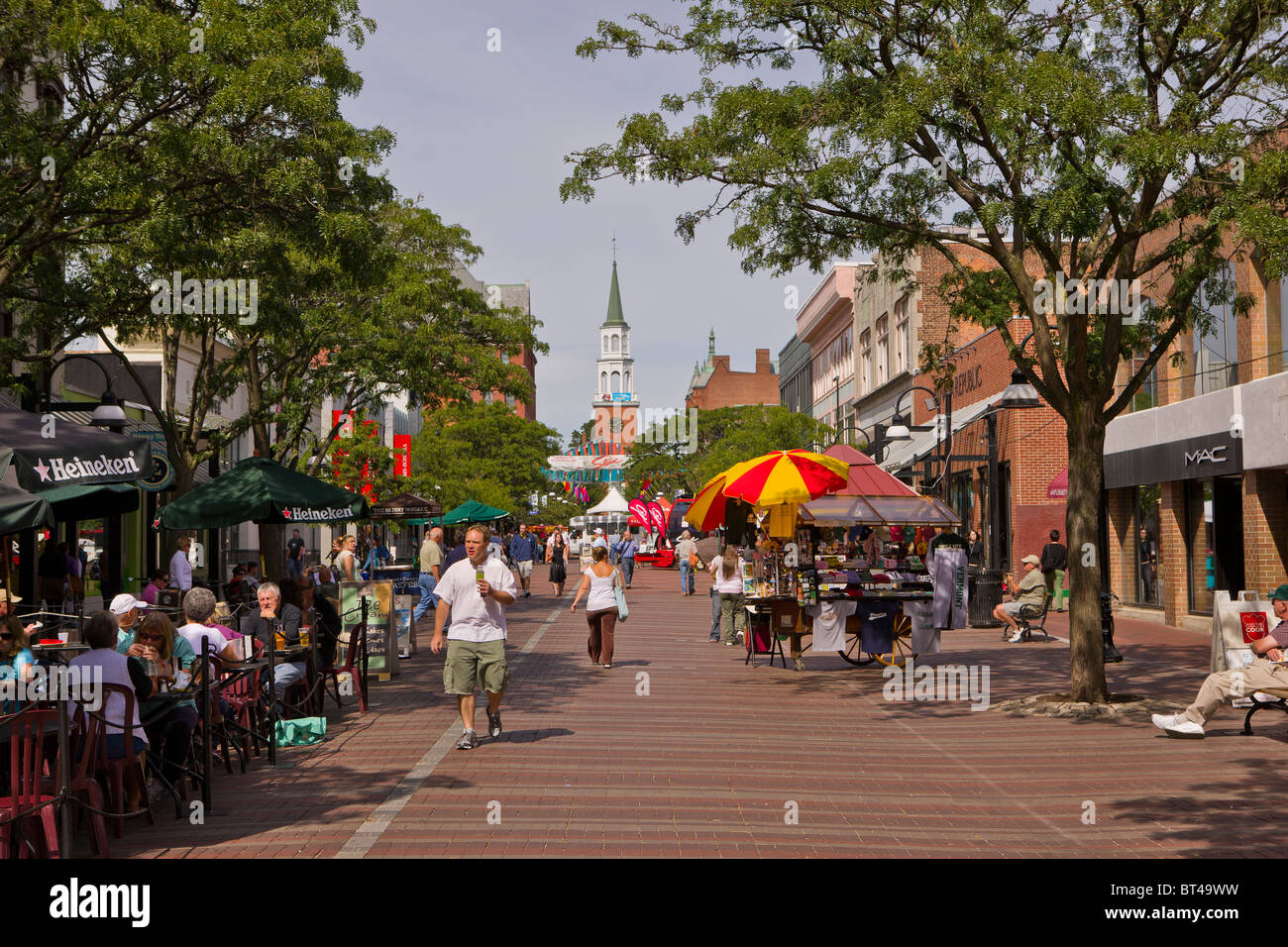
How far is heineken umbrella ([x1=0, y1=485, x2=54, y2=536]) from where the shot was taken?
26.6 ft

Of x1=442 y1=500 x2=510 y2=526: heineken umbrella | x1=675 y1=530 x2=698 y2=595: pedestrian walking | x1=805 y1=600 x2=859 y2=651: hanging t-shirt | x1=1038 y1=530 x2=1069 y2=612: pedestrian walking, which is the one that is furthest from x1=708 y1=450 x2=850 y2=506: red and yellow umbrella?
x1=675 y1=530 x2=698 y2=595: pedestrian walking

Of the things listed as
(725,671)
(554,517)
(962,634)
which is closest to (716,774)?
(725,671)

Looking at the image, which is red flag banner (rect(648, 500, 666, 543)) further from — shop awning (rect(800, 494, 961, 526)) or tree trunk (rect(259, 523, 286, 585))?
shop awning (rect(800, 494, 961, 526))

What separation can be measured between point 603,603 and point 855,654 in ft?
14.0

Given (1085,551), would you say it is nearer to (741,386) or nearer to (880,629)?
(880,629)

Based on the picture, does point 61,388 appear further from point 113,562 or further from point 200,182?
point 200,182

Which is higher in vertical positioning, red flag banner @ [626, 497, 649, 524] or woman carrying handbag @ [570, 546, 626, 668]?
red flag banner @ [626, 497, 649, 524]

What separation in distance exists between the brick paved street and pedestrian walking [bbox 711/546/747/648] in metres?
5.23

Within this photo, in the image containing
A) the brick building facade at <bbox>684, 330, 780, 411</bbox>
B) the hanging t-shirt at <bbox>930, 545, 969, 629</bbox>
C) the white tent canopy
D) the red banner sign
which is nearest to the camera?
the hanging t-shirt at <bbox>930, 545, 969, 629</bbox>

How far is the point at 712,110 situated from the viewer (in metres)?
14.9

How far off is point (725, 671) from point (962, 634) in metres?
7.60

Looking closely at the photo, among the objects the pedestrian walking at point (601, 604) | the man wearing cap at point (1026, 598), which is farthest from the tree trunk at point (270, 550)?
the man wearing cap at point (1026, 598)

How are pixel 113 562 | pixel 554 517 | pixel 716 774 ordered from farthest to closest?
1. pixel 554 517
2. pixel 113 562
3. pixel 716 774

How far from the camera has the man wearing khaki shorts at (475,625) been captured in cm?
1152
